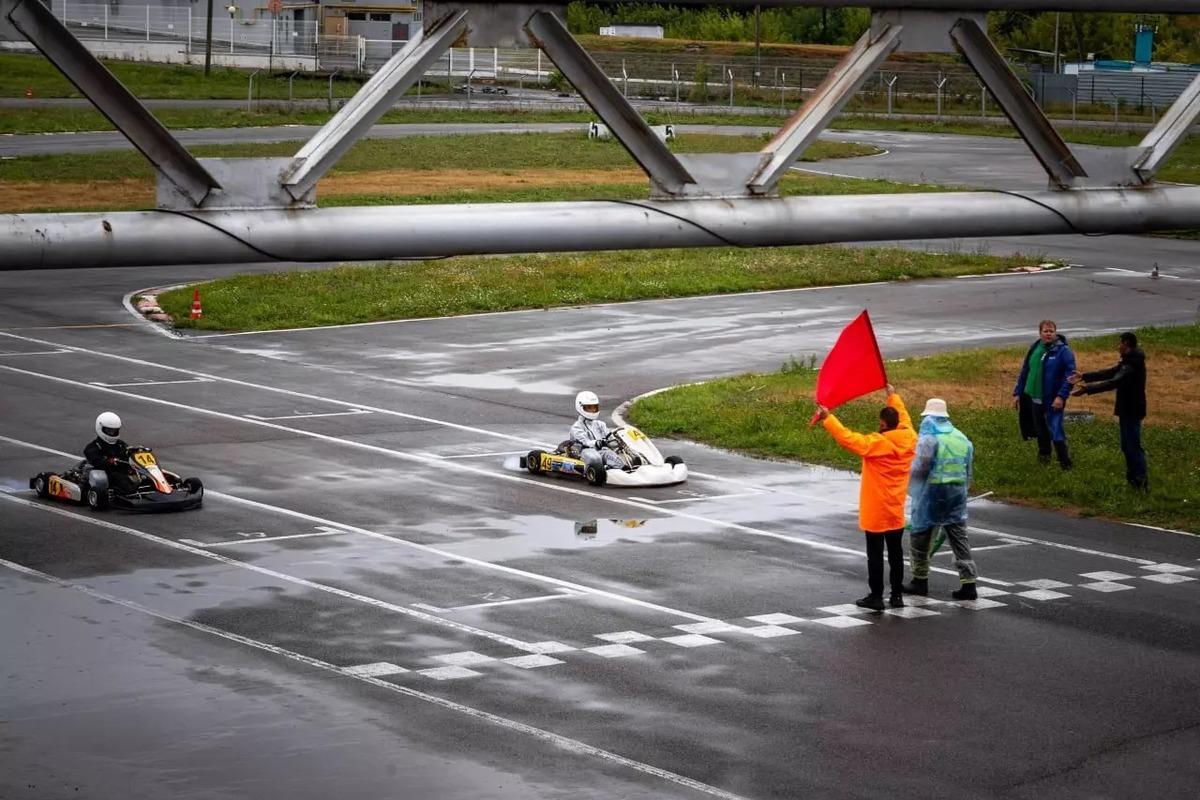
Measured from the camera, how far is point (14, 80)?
8500 centimetres

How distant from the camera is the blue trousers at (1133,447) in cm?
2416

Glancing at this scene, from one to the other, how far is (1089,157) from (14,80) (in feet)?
266

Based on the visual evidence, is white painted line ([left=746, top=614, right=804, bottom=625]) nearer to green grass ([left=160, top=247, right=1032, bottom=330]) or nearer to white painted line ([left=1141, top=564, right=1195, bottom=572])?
white painted line ([left=1141, top=564, right=1195, bottom=572])

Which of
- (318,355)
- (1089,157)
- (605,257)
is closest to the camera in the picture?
(1089,157)

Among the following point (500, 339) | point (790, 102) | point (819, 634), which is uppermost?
point (790, 102)

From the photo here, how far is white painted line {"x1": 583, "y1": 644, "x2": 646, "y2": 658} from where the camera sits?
1653cm

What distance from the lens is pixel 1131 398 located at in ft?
78.9

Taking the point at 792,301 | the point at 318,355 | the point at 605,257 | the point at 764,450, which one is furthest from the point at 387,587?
the point at 605,257

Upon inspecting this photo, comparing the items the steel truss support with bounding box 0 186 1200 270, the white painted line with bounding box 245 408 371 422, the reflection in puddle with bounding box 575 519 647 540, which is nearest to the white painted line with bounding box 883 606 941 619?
the reflection in puddle with bounding box 575 519 647 540

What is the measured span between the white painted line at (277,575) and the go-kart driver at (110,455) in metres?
0.56

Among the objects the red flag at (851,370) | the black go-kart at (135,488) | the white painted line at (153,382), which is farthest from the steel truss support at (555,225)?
the white painted line at (153,382)

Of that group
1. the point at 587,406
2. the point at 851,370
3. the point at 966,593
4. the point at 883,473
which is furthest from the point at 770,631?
the point at 587,406

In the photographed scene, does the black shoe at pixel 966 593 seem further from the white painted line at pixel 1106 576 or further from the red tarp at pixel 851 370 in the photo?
the red tarp at pixel 851 370

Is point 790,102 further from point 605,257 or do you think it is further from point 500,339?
point 500,339
